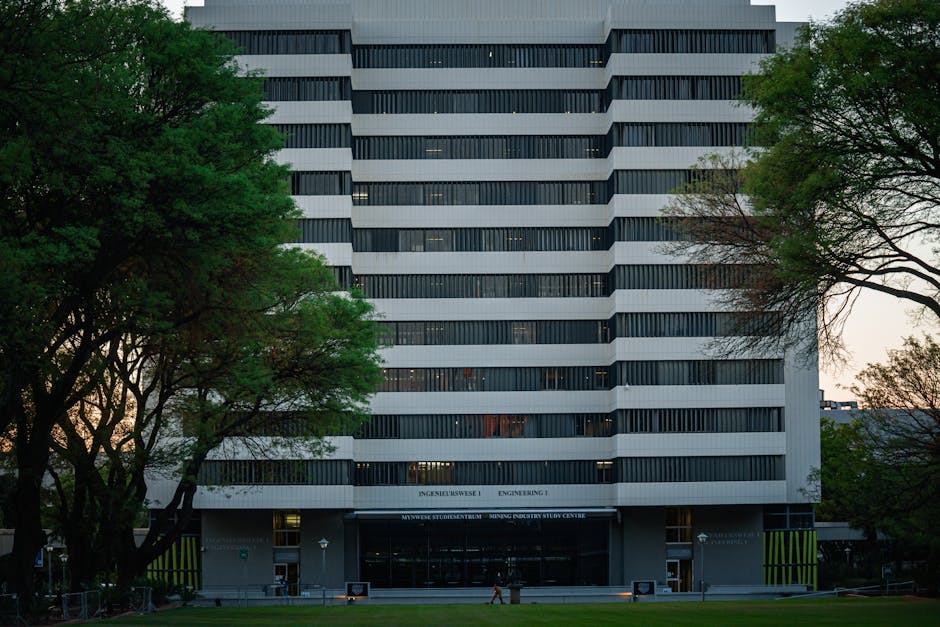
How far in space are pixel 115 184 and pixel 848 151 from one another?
1781 cm

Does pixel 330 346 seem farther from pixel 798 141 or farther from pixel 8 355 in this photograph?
pixel 798 141

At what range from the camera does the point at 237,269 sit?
3800 centimetres

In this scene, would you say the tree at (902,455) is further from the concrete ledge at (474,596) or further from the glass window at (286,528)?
the glass window at (286,528)

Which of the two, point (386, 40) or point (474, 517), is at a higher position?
point (386, 40)

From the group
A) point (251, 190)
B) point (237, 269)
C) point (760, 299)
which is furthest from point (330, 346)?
point (760, 299)

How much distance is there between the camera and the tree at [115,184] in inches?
1083

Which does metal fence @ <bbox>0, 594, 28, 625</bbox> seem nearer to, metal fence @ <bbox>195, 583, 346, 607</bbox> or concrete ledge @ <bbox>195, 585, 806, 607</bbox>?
concrete ledge @ <bbox>195, 585, 806, 607</bbox>

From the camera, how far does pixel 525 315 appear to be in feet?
277

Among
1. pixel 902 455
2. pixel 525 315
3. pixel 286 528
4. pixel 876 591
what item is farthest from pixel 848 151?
pixel 286 528

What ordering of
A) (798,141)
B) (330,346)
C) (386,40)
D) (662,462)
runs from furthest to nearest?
(386,40)
(662,462)
(330,346)
(798,141)

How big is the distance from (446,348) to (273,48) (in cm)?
2276

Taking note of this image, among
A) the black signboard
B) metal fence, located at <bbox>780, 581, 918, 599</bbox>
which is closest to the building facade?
the black signboard

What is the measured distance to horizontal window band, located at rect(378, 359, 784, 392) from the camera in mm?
81875

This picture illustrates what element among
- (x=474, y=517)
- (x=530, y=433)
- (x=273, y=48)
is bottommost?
(x=474, y=517)
